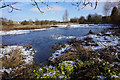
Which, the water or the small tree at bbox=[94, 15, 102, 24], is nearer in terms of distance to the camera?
the water

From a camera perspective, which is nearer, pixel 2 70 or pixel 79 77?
pixel 79 77

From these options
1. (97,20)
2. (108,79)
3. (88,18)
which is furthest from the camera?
(88,18)

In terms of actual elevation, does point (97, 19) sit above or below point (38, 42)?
above

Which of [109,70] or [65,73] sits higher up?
[109,70]

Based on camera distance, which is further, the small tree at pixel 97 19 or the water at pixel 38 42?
the small tree at pixel 97 19

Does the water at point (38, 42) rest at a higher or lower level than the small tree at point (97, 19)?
lower

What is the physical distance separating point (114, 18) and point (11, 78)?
27.0 metres

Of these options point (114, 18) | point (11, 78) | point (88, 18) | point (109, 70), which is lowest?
point (11, 78)

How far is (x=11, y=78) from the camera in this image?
321 centimetres

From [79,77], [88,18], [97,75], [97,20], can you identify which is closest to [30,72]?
[79,77]

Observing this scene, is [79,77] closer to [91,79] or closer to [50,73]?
[91,79]

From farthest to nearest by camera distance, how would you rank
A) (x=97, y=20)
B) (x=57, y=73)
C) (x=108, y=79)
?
(x=97, y=20) < (x=57, y=73) < (x=108, y=79)

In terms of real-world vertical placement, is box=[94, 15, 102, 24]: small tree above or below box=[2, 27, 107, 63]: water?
above

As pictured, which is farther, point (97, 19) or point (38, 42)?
point (97, 19)
